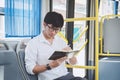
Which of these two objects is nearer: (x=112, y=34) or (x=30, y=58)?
(x=30, y=58)

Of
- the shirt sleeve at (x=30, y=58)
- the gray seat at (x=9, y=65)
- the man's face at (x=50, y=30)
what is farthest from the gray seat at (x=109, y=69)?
the gray seat at (x=9, y=65)

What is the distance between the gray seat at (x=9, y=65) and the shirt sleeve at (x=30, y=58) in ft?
0.28

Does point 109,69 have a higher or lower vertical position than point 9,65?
lower

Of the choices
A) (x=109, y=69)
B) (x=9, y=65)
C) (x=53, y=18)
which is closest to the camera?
(x=9, y=65)

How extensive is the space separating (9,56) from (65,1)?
2.48 metres

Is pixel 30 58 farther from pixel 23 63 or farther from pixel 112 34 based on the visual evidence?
pixel 112 34

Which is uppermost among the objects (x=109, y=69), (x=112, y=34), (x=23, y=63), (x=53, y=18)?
(x=53, y=18)

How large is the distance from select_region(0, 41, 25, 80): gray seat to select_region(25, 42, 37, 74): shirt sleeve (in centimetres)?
9

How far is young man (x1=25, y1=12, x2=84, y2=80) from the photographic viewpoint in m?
1.90

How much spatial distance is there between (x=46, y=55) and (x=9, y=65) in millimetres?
362

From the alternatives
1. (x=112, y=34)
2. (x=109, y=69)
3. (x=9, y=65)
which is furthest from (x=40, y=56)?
(x=112, y=34)

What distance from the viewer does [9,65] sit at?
176cm

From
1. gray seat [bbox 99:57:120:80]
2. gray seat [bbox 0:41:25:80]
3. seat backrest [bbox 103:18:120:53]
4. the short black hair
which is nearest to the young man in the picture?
the short black hair

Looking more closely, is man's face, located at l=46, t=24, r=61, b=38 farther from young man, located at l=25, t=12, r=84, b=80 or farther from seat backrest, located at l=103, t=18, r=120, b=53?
seat backrest, located at l=103, t=18, r=120, b=53
